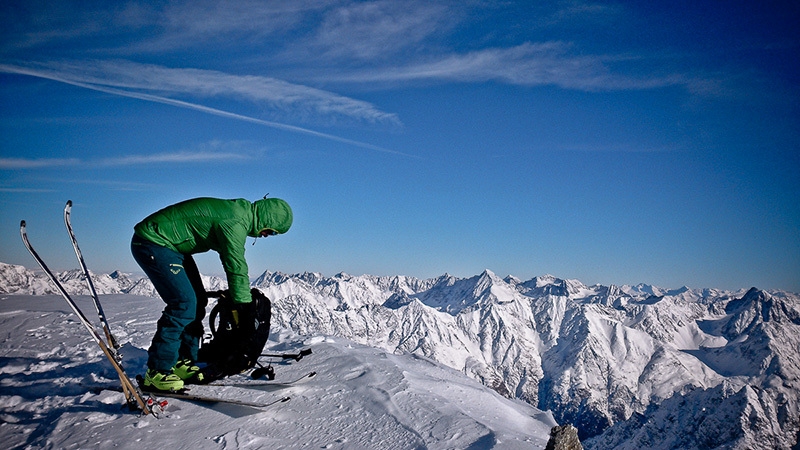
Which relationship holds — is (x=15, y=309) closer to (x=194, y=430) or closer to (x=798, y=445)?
(x=194, y=430)

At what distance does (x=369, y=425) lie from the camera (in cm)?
581

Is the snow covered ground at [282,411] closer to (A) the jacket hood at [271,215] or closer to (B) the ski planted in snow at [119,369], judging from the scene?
(B) the ski planted in snow at [119,369]

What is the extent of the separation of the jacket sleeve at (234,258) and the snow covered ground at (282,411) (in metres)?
1.66

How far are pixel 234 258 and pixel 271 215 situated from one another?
32.8 inches

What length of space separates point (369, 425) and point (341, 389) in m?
1.46

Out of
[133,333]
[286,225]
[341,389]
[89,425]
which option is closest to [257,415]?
[341,389]

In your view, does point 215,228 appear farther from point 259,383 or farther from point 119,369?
point 259,383

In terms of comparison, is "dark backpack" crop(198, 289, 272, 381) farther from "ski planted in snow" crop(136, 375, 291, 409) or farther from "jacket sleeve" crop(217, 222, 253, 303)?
"ski planted in snow" crop(136, 375, 291, 409)

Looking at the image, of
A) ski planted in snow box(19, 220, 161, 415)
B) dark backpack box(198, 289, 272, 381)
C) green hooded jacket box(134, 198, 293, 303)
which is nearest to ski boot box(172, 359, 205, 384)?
dark backpack box(198, 289, 272, 381)

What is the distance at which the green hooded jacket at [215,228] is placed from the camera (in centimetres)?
623

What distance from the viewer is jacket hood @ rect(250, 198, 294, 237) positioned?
6.52m

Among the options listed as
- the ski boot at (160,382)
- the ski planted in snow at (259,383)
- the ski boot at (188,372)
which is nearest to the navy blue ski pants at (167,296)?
the ski boot at (160,382)

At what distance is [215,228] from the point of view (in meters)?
6.29

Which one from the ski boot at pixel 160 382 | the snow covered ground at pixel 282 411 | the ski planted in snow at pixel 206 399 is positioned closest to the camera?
the snow covered ground at pixel 282 411
